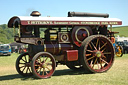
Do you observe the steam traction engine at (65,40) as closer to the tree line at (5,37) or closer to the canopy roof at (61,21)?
the canopy roof at (61,21)

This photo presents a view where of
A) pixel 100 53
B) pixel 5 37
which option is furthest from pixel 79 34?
pixel 5 37

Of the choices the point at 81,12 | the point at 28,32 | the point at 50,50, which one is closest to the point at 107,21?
the point at 81,12

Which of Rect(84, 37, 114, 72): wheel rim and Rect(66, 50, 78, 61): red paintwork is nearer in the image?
Rect(66, 50, 78, 61): red paintwork

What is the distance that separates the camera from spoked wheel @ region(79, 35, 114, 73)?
32.4 ft

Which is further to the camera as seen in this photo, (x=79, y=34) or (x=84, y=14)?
(x=84, y=14)

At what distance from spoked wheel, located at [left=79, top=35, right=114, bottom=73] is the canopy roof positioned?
702 millimetres

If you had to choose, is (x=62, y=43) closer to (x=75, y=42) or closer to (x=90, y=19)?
(x=75, y=42)

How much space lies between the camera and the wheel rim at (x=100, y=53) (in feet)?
33.6

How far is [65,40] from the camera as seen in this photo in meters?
10.1

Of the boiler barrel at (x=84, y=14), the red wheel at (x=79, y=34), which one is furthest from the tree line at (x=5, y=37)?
the red wheel at (x=79, y=34)

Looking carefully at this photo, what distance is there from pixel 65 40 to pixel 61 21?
95 cm

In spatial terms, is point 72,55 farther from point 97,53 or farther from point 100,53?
point 100,53

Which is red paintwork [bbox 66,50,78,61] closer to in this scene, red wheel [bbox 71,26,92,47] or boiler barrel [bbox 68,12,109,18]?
red wheel [bbox 71,26,92,47]

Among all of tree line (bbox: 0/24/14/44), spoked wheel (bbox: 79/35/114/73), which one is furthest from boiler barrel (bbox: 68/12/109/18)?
tree line (bbox: 0/24/14/44)
